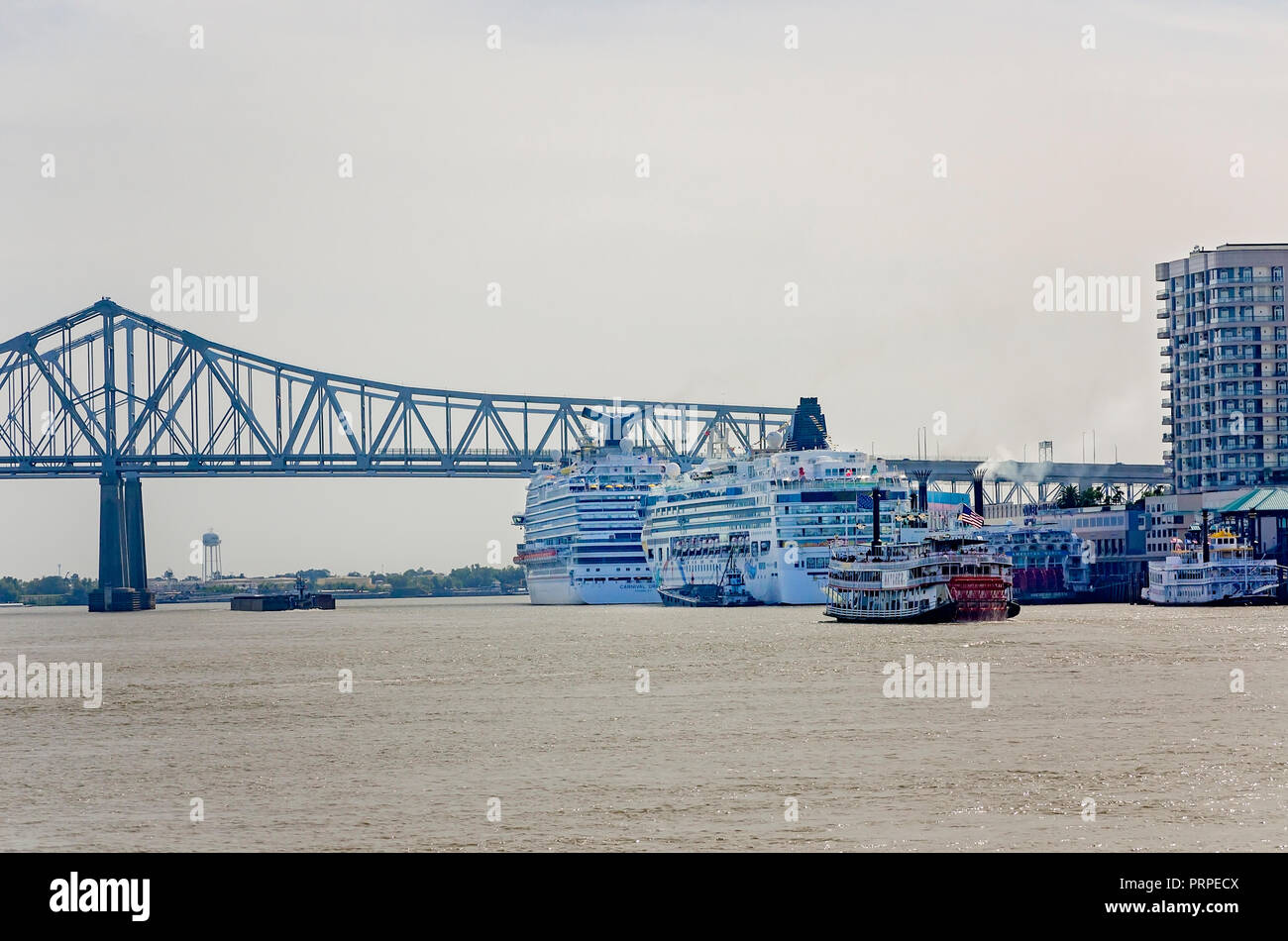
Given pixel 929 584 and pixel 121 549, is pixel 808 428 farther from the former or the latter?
pixel 121 549

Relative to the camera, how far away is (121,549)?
554 ft

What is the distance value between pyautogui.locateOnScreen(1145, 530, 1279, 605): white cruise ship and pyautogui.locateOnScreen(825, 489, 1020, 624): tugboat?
108 feet

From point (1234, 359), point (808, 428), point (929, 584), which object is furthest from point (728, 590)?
point (1234, 359)

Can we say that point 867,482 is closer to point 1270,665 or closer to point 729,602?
point 729,602

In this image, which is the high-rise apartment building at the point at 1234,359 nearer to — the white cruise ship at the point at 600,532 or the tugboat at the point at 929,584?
the white cruise ship at the point at 600,532

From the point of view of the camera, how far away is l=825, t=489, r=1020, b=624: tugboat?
9869cm

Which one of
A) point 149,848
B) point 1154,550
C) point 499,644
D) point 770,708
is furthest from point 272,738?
point 1154,550

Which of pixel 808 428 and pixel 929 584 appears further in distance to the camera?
pixel 808 428

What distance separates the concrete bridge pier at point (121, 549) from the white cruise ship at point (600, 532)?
126 ft

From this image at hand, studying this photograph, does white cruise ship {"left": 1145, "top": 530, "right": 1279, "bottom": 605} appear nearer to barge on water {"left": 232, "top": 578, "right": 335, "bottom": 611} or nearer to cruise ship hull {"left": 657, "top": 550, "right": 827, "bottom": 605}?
cruise ship hull {"left": 657, "top": 550, "right": 827, "bottom": 605}

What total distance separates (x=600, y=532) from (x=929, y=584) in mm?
64704

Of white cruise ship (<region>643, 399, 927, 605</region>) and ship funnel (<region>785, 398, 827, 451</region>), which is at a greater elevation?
ship funnel (<region>785, 398, 827, 451</region>)

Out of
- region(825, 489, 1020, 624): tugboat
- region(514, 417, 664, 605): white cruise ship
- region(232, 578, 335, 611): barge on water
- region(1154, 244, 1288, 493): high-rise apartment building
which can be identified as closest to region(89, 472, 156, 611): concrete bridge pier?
region(232, 578, 335, 611): barge on water

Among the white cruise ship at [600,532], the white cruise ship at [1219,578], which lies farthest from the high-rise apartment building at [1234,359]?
the white cruise ship at [600,532]
